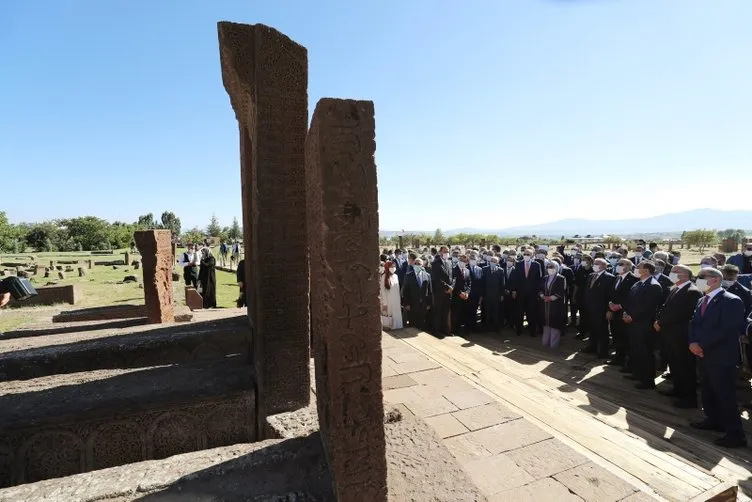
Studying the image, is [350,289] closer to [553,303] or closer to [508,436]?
[508,436]

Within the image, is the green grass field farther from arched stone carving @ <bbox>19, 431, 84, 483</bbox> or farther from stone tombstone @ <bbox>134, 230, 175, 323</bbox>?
arched stone carving @ <bbox>19, 431, 84, 483</bbox>

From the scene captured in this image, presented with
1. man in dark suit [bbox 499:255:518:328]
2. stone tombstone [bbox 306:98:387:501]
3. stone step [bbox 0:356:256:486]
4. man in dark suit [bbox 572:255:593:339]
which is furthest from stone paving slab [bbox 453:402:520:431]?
man in dark suit [bbox 572:255:593:339]

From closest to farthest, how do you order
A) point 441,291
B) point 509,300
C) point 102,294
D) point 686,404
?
point 686,404 → point 441,291 → point 509,300 → point 102,294

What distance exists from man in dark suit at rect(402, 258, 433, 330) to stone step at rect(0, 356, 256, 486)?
18.8 feet

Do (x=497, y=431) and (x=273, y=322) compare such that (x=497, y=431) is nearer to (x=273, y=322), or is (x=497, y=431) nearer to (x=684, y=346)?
(x=273, y=322)

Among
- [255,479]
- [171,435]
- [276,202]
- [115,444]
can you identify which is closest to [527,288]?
[276,202]

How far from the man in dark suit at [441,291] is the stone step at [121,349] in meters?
5.16

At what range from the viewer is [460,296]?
30.2ft

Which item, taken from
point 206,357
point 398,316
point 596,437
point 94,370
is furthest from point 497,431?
point 398,316

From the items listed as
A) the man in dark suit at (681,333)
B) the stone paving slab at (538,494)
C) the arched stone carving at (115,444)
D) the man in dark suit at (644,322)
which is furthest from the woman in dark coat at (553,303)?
the arched stone carving at (115,444)

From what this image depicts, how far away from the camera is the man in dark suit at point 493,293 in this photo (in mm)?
9492

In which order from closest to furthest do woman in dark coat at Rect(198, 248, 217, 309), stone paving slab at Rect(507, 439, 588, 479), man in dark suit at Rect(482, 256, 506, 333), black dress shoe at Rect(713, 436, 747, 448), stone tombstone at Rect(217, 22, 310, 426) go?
stone paving slab at Rect(507, 439, 588, 479) < stone tombstone at Rect(217, 22, 310, 426) < black dress shoe at Rect(713, 436, 747, 448) < man in dark suit at Rect(482, 256, 506, 333) < woman in dark coat at Rect(198, 248, 217, 309)

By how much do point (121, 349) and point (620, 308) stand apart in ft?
26.5

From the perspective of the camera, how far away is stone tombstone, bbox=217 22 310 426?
363cm
